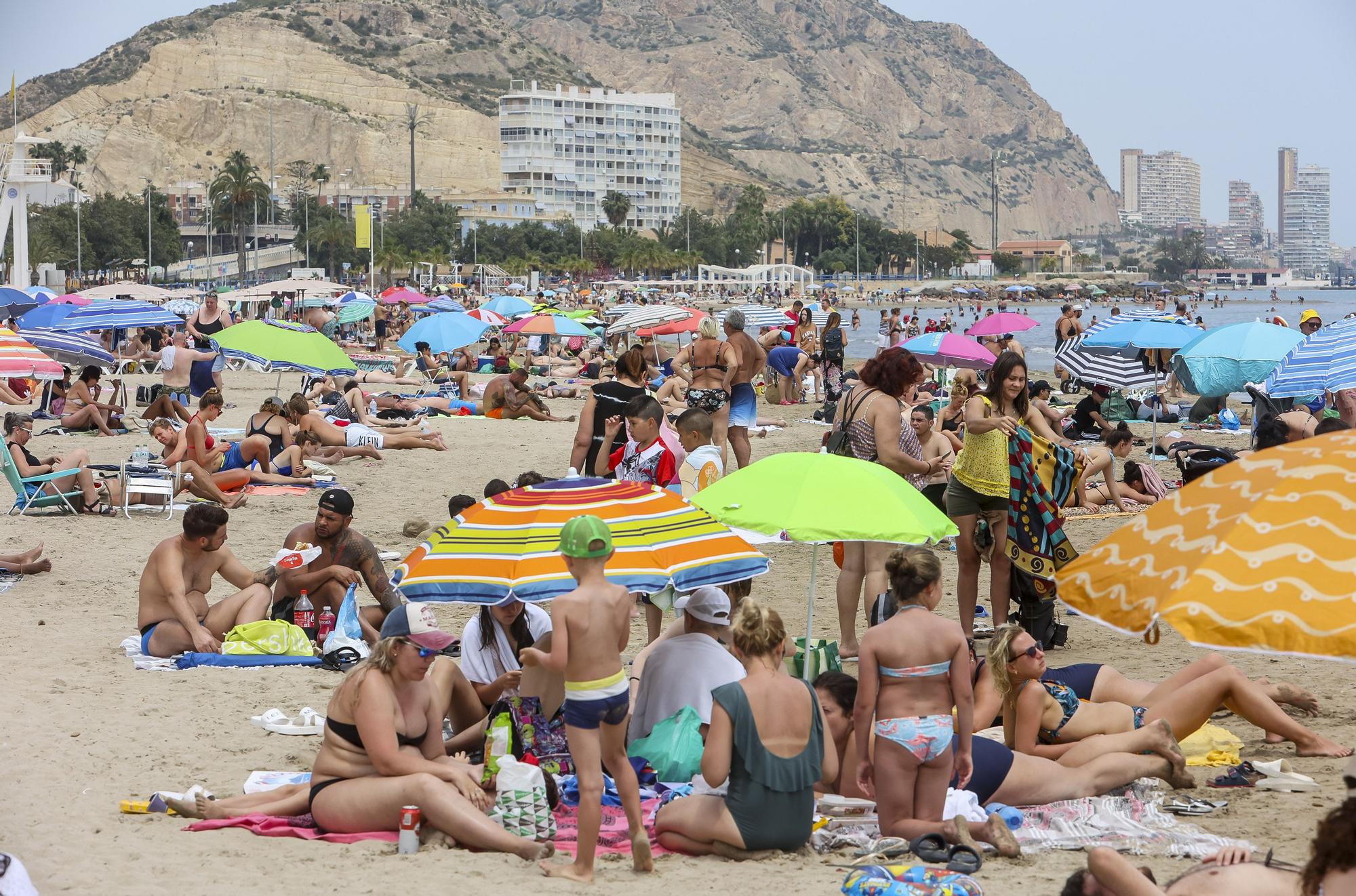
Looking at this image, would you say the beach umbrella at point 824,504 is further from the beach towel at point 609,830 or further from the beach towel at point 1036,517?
the beach towel at point 1036,517

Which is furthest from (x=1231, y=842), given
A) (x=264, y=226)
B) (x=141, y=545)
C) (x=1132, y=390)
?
(x=264, y=226)

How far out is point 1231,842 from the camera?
444cm

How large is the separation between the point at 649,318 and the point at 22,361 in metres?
10.4

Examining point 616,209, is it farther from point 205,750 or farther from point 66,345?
point 205,750

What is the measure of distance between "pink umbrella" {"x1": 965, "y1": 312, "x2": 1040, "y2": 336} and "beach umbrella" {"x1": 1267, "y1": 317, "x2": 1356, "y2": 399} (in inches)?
442

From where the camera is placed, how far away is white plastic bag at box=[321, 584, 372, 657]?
6.82 meters

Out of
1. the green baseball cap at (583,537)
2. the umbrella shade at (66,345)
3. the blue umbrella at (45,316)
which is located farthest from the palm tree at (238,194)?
the green baseball cap at (583,537)

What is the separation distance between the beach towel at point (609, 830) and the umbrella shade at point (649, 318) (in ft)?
48.6

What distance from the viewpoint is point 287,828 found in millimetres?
4555

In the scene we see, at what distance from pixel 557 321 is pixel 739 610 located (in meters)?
19.3

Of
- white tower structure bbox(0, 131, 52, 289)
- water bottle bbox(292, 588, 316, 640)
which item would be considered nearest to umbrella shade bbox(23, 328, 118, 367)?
water bottle bbox(292, 588, 316, 640)

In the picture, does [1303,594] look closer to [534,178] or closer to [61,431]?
[61,431]

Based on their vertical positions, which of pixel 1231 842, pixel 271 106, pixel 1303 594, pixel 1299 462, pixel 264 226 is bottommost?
pixel 1231 842

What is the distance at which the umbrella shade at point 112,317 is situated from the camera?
55.8ft
